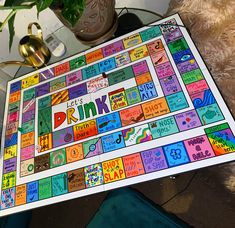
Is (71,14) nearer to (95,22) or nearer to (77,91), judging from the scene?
(95,22)

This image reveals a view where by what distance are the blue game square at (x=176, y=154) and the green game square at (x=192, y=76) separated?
22 cm

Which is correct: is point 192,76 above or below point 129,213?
above

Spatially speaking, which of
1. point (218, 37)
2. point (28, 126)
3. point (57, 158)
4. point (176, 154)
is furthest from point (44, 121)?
point (218, 37)

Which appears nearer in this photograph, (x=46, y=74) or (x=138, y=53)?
(x=138, y=53)

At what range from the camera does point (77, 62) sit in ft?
3.69

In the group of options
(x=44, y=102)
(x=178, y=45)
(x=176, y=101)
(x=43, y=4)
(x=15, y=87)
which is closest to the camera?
(x=43, y=4)

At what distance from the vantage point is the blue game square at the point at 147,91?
91cm

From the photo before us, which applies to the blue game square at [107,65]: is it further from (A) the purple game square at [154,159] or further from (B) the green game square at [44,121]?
(A) the purple game square at [154,159]

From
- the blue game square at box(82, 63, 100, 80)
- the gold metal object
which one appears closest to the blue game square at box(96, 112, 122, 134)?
the blue game square at box(82, 63, 100, 80)

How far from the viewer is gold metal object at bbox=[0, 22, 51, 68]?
1142 mm

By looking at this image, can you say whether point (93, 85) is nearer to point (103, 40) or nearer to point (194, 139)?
point (103, 40)

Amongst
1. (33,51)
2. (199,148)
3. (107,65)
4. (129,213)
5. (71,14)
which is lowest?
(129,213)

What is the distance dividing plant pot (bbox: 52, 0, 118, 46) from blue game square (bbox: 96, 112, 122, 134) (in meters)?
0.33

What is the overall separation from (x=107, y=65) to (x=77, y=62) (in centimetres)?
14
